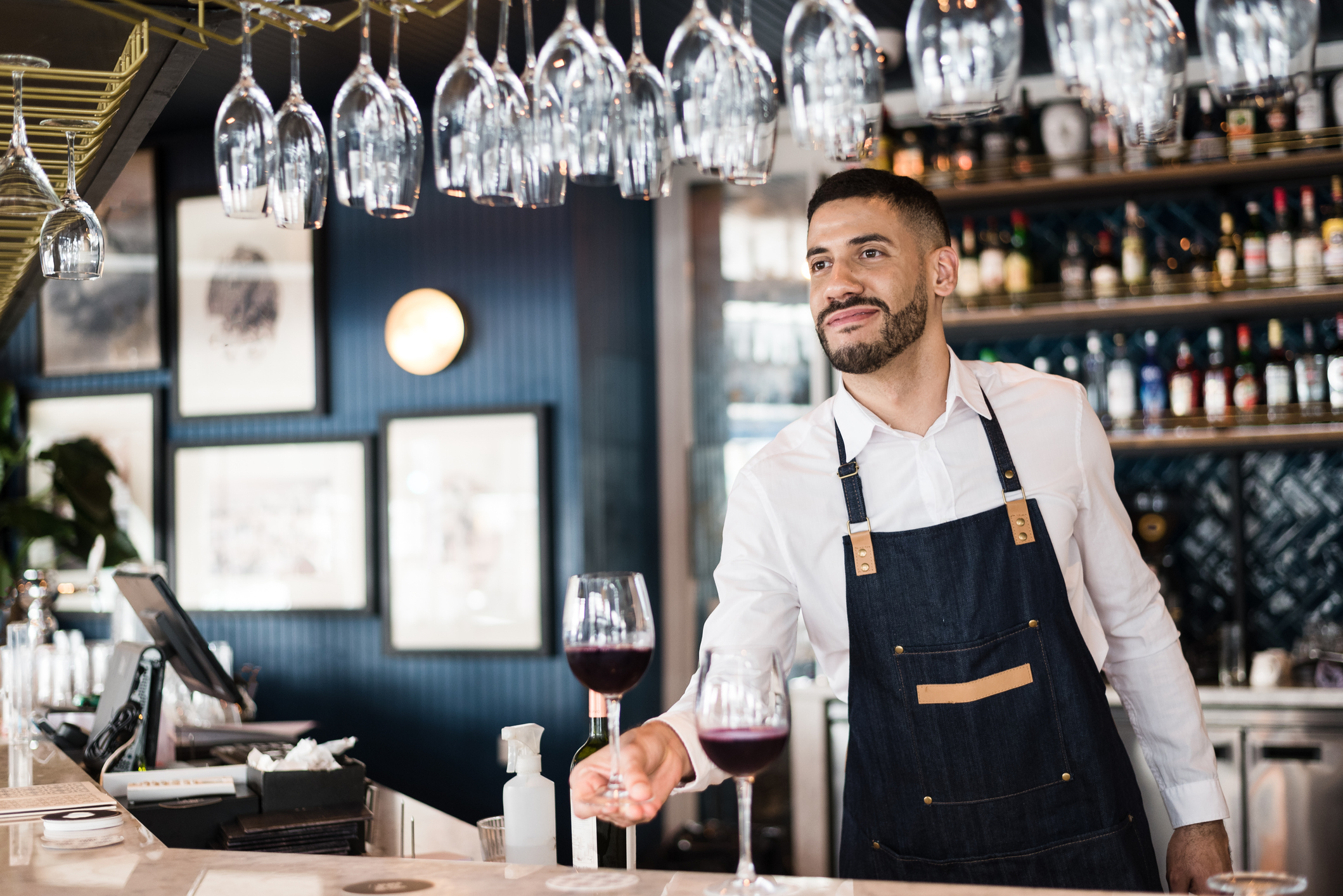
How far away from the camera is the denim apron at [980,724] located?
1843mm

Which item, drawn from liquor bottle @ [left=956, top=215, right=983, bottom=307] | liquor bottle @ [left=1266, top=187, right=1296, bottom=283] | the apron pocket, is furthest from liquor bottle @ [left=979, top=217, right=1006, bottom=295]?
the apron pocket

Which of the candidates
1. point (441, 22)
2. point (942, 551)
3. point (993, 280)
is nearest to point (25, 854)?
point (942, 551)

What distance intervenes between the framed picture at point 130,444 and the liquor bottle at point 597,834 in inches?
157

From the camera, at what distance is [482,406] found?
4809 mm

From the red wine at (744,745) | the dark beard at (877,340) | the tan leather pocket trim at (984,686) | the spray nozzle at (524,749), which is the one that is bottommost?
the spray nozzle at (524,749)

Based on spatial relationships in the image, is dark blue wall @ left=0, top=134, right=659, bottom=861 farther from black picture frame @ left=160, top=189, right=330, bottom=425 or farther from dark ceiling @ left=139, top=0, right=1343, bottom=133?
dark ceiling @ left=139, top=0, right=1343, bottom=133

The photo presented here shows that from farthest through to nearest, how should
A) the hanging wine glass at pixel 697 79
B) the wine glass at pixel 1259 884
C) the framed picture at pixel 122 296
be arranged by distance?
the framed picture at pixel 122 296 < the hanging wine glass at pixel 697 79 < the wine glass at pixel 1259 884

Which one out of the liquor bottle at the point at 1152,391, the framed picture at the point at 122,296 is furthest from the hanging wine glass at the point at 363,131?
the framed picture at the point at 122,296

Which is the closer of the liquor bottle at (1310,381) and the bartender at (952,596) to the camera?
the bartender at (952,596)

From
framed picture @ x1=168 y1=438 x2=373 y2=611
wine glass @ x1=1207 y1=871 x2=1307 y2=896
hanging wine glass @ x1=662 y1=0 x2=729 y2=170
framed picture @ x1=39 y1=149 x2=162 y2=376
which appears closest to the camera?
wine glass @ x1=1207 y1=871 x2=1307 y2=896

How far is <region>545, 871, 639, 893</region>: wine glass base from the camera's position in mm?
1240

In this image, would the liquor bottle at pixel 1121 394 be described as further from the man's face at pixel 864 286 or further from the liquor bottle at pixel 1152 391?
the man's face at pixel 864 286

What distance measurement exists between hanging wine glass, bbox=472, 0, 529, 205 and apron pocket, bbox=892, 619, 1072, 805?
907 mm

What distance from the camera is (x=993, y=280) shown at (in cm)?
429
